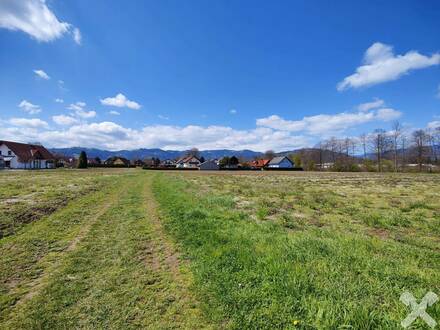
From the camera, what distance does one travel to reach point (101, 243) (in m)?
6.30

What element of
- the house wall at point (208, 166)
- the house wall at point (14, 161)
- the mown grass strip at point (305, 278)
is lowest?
the mown grass strip at point (305, 278)

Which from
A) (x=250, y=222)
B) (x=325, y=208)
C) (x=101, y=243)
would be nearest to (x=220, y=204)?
(x=250, y=222)

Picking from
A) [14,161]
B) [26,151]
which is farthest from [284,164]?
[14,161]

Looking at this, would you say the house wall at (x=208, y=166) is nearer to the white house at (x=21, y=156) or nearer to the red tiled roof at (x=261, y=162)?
the red tiled roof at (x=261, y=162)

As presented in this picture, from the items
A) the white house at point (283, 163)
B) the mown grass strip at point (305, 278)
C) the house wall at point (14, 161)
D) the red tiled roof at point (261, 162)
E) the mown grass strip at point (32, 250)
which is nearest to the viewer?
the mown grass strip at point (305, 278)

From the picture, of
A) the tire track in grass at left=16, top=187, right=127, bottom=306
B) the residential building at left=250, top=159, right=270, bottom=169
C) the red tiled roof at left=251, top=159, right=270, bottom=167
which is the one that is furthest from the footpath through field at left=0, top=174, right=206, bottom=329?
the red tiled roof at left=251, top=159, right=270, bottom=167

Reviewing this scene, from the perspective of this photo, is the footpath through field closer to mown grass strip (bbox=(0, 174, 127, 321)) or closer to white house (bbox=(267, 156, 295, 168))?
mown grass strip (bbox=(0, 174, 127, 321))

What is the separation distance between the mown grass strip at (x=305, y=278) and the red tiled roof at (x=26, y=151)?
3291 inches

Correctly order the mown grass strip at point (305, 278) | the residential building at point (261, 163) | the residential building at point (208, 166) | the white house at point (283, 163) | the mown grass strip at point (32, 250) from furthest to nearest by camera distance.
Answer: the residential building at point (261, 163) → the white house at point (283, 163) → the residential building at point (208, 166) → the mown grass strip at point (32, 250) → the mown grass strip at point (305, 278)

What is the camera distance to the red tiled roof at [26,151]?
67.5m

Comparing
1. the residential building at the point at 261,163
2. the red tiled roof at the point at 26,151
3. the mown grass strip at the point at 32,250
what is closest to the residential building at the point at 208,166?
the residential building at the point at 261,163

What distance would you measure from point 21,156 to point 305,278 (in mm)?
87046

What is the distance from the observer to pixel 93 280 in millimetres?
4301

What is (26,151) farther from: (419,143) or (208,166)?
(419,143)
